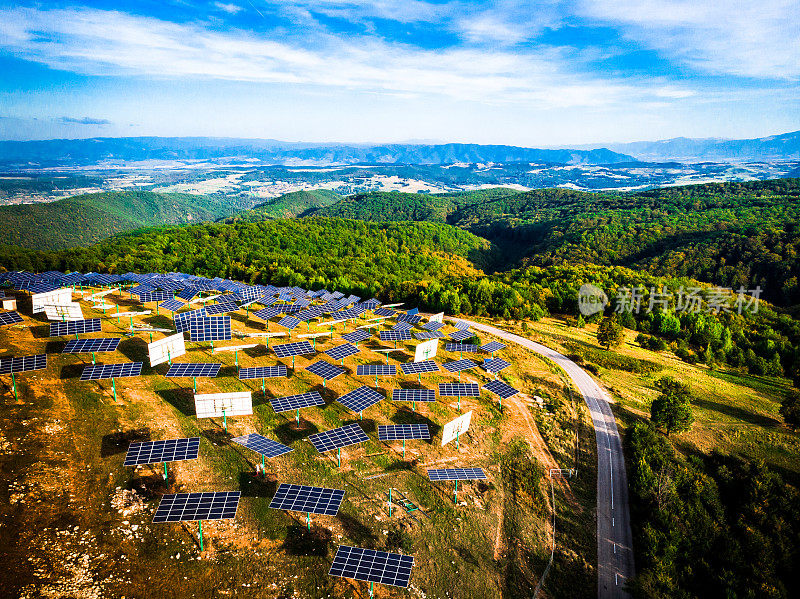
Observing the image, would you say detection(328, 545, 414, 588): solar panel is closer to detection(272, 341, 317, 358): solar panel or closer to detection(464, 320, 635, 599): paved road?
detection(464, 320, 635, 599): paved road

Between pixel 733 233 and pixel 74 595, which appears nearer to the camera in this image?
pixel 74 595


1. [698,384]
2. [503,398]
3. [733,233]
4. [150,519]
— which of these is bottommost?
[698,384]

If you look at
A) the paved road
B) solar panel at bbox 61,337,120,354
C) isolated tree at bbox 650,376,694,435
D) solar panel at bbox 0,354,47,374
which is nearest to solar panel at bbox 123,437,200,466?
solar panel at bbox 0,354,47,374

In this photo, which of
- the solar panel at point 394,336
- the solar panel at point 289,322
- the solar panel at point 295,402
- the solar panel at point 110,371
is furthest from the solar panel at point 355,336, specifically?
the solar panel at point 110,371

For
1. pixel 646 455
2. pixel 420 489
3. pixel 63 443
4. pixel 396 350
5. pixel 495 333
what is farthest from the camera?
pixel 495 333

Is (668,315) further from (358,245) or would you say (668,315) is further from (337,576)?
(358,245)

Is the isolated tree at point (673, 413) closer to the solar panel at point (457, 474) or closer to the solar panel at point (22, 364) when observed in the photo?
the solar panel at point (457, 474)

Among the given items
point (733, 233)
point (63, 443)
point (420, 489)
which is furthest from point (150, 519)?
point (733, 233)

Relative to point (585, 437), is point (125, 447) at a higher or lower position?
higher
